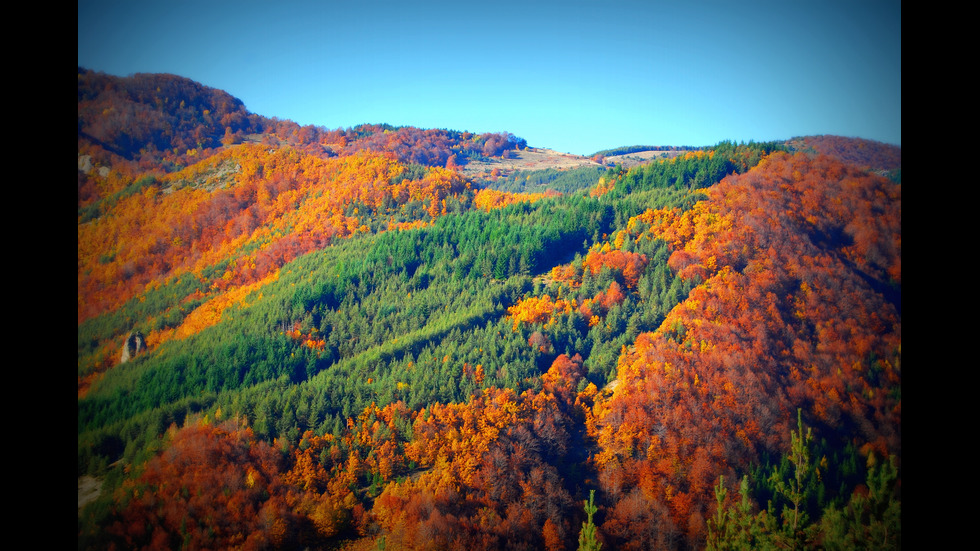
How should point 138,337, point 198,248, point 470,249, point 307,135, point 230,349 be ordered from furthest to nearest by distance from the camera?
point 307,135
point 470,249
point 198,248
point 230,349
point 138,337

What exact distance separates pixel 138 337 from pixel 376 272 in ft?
80.5

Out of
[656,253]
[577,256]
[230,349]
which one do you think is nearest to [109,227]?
[230,349]

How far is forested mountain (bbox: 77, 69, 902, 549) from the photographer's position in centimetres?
2981

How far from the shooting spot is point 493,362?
1654 inches

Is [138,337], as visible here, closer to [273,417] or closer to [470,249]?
[273,417]

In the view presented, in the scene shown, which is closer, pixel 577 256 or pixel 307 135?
pixel 577 256

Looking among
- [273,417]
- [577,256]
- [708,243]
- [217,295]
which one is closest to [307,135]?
[217,295]

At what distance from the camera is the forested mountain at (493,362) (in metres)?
29.8

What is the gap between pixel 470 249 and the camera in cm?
6028

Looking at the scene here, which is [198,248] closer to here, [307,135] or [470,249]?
[470,249]

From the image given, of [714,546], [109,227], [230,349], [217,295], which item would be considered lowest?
[714,546]

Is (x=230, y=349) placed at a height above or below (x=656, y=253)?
below

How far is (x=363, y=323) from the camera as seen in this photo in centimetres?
5175
